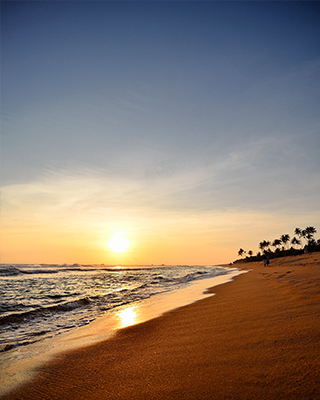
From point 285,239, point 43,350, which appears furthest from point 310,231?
point 43,350

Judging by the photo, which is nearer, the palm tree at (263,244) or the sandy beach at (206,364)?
the sandy beach at (206,364)

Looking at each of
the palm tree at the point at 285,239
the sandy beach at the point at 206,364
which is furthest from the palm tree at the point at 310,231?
the sandy beach at the point at 206,364

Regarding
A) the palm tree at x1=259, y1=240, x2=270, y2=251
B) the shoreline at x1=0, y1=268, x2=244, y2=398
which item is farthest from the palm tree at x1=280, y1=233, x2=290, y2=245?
the shoreline at x1=0, y1=268, x2=244, y2=398

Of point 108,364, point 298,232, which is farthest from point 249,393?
point 298,232

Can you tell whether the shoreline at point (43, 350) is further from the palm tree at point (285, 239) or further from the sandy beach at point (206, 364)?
the palm tree at point (285, 239)

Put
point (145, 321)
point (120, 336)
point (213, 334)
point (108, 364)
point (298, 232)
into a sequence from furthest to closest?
point (298, 232), point (145, 321), point (120, 336), point (213, 334), point (108, 364)

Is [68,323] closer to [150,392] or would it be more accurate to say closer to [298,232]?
[150,392]

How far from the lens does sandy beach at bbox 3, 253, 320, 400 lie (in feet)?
8.43

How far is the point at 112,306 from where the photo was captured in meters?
11.1

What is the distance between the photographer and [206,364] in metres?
3.26

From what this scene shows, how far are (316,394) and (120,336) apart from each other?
15.0 feet

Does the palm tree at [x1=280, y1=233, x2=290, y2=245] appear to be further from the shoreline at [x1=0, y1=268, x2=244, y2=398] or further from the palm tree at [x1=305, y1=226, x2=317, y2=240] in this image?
the shoreline at [x1=0, y1=268, x2=244, y2=398]

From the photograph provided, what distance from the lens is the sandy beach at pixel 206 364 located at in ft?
8.43

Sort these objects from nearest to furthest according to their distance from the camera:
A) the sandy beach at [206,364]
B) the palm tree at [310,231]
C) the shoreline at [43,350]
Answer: the sandy beach at [206,364], the shoreline at [43,350], the palm tree at [310,231]
